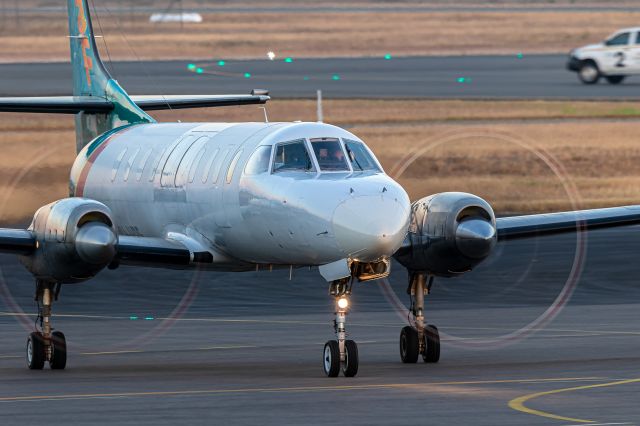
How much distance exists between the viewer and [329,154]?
18.7 metres

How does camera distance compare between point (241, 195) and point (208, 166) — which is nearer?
point (241, 195)

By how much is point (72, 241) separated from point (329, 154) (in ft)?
Result: 10.7

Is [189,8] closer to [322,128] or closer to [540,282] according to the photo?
[540,282]

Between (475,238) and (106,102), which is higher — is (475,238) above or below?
below

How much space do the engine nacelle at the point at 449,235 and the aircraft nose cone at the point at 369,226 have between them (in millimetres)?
2079

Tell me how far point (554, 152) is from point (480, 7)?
77047 mm

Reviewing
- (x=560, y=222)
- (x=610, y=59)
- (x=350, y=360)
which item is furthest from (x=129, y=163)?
(x=610, y=59)

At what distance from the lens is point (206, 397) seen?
16.1 meters

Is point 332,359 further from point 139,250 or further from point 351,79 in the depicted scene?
point 351,79

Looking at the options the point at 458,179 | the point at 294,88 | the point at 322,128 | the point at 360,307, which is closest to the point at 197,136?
the point at 322,128

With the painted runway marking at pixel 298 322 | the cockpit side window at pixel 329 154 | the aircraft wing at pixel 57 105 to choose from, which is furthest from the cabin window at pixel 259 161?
the aircraft wing at pixel 57 105

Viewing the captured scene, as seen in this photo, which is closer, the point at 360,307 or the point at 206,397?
the point at 206,397

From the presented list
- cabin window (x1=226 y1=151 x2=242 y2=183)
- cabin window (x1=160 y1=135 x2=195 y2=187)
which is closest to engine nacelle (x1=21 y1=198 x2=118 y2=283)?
cabin window (x1=226 y1=151 x2=242 y2=183)

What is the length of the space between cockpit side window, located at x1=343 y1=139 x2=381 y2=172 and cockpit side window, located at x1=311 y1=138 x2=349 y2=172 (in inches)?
4.4
